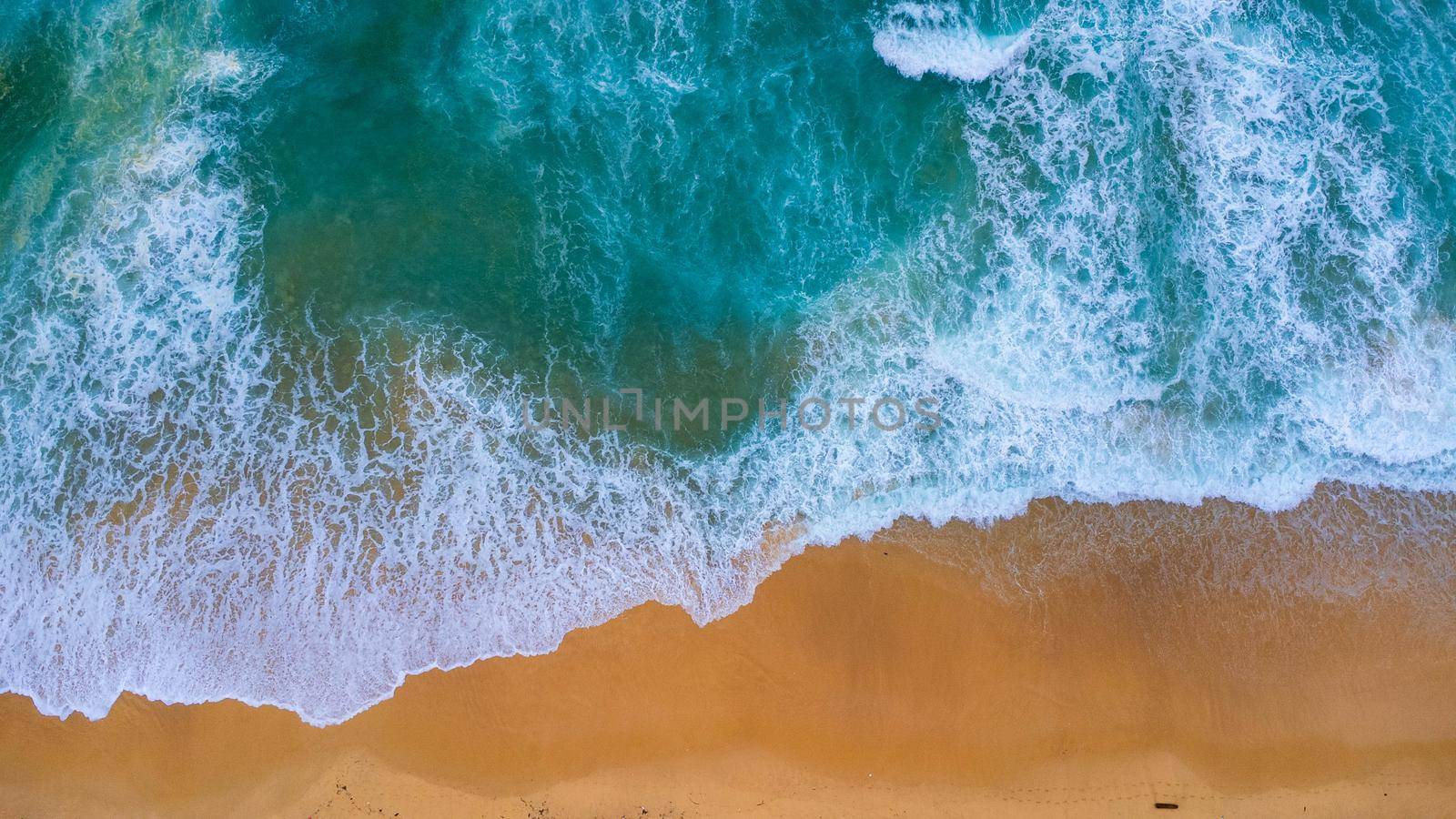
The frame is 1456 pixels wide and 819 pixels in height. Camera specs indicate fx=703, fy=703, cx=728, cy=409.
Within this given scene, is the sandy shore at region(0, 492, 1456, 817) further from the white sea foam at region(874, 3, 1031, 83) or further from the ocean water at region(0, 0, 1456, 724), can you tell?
the white sea foam at region(874, 3, 1031, 83)

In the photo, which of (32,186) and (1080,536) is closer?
(1080,536)

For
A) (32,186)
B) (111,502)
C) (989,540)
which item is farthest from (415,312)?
(989,540)

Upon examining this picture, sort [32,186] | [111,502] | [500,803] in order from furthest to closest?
[32,186] → [111,502] → [500,803]

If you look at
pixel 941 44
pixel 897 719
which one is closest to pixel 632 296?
pixel 941 44

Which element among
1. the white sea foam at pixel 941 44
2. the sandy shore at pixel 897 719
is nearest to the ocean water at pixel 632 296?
the white sea foam at pixel 941 44

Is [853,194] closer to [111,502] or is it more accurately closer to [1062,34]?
[1062,34]

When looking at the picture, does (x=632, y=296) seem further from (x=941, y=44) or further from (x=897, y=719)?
(x=897, y=719)
